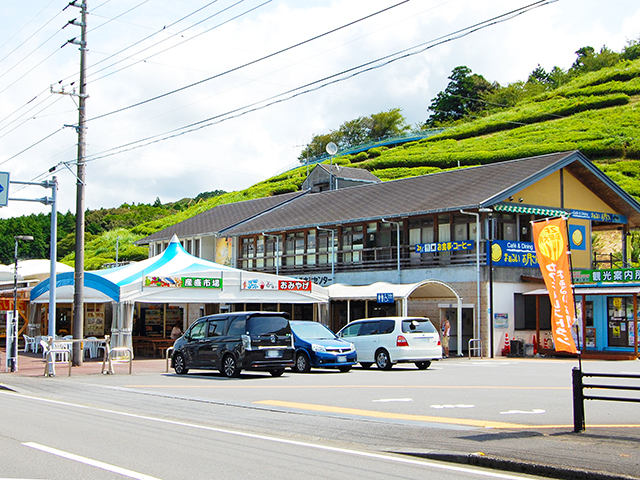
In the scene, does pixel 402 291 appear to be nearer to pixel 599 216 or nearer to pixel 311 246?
pixel 311 246

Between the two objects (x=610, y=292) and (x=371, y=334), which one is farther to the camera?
(x=610, y=292)

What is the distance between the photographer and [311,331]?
22.4m

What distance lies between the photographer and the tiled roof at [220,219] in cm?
4644

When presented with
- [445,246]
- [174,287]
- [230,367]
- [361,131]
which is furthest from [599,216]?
[361,131]

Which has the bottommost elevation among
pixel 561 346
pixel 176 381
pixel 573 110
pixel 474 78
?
pixel 176 381

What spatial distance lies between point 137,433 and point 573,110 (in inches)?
3439

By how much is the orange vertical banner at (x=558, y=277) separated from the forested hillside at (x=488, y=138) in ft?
154

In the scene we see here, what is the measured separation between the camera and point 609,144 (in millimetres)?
67000

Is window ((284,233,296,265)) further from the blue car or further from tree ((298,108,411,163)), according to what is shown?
tree ((298,108,411,163))

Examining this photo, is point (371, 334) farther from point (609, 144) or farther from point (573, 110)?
point (573, 110)

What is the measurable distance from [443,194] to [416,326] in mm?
12224

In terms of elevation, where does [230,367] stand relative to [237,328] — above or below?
below

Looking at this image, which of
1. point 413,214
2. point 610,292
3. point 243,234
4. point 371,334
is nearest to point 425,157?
point 243,234

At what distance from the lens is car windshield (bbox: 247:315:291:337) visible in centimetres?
1947
